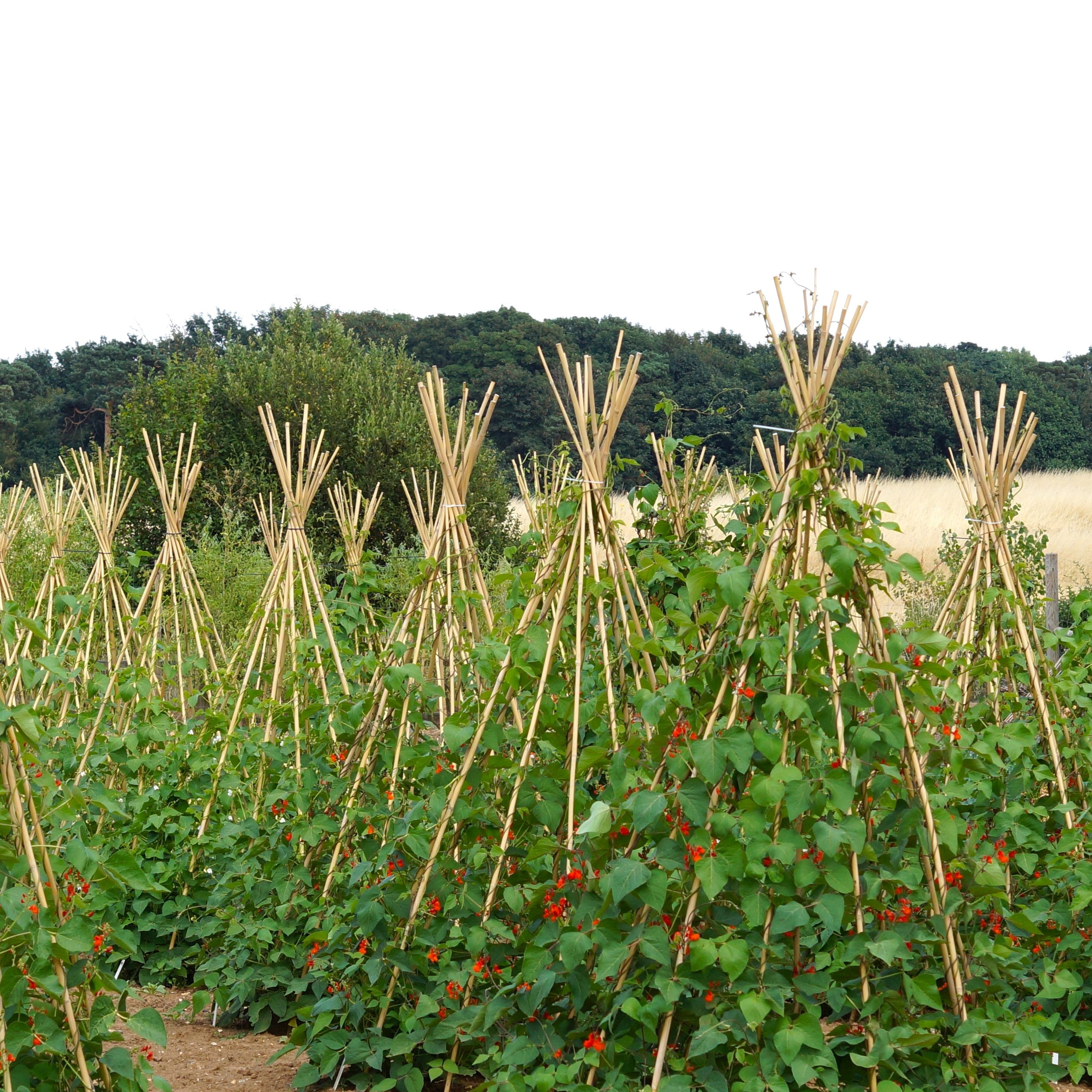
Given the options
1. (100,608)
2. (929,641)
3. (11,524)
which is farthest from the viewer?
(11,524)

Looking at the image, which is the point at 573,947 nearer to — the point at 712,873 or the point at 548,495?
the point at 712,873

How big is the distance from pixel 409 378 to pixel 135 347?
1705 centimetres

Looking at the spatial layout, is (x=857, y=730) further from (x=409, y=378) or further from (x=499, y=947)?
(x=409, y=378)

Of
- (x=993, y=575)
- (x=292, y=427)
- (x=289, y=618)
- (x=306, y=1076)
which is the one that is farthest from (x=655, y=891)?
(x=292, y=427)

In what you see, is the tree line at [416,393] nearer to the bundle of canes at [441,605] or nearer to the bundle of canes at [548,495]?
the bundle of canes at [548,495]

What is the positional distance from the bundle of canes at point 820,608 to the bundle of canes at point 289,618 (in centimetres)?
201

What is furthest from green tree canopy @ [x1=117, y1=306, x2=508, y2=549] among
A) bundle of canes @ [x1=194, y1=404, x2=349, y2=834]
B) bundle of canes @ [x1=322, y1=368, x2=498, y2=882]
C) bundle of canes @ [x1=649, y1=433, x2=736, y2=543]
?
bundle of canes @ [x1=322, y1=368, x2=498, y2=882]

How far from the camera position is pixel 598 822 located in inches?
78.7

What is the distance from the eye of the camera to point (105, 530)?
16.6 feet

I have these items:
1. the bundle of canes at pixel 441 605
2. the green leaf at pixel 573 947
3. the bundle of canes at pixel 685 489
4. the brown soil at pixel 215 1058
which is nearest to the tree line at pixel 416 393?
the bundle of canes at pixel 685 489

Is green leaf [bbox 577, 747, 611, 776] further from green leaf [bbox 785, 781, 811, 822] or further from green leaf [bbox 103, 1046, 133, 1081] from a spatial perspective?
green leaf [bbox 103, 1046, 133, 1081]

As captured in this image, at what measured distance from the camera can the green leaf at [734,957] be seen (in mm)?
1918

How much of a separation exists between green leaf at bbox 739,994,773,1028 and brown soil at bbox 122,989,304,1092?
137 cm

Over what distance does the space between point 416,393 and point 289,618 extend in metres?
7.81
